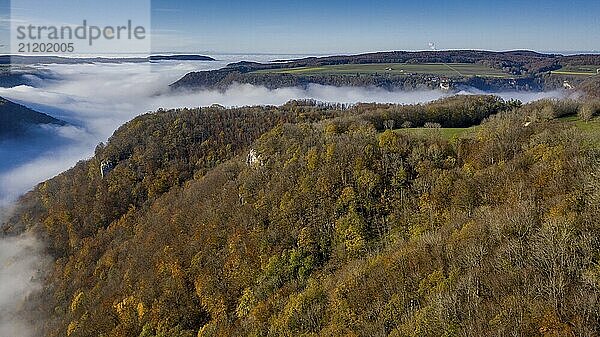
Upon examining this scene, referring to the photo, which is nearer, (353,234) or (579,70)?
(353,234)

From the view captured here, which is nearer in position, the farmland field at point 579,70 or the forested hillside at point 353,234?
the forested hillside at point 353,234

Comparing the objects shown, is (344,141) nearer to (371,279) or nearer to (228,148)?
(371,279)

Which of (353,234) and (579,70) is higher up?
(579,70)

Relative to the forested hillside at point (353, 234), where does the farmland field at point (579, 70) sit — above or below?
above

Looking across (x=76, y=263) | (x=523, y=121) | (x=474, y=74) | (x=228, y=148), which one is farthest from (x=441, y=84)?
(x=76, y=263)
